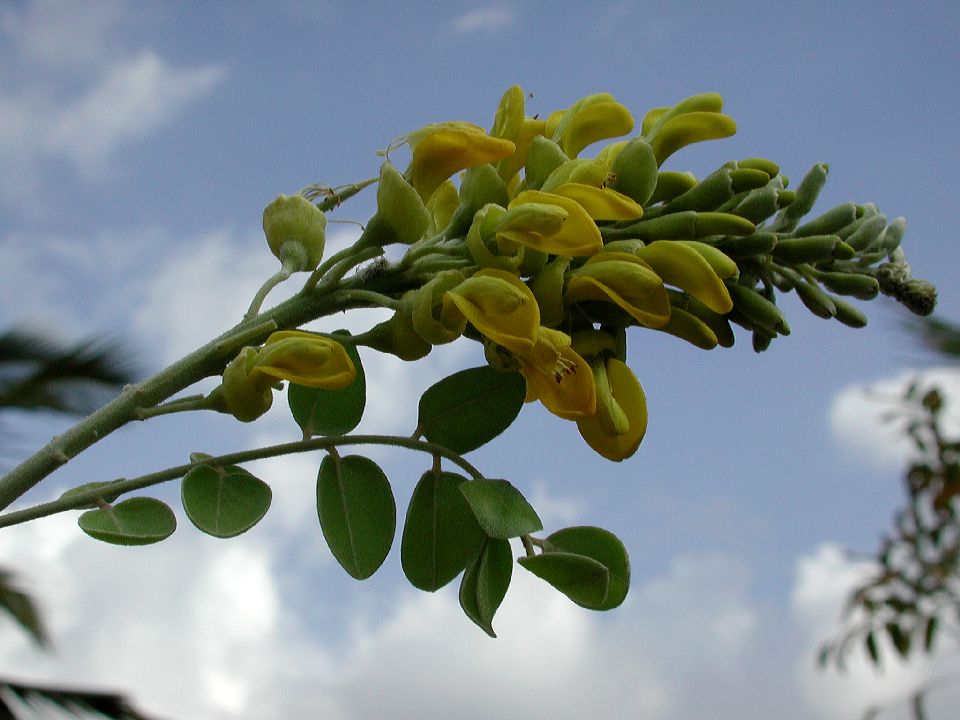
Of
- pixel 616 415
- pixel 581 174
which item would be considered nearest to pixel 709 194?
pixel 581 174

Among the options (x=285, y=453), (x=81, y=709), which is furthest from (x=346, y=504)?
(x=81, y=709)

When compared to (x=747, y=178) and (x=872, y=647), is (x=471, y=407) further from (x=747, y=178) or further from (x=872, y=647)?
(x=872, y=647)

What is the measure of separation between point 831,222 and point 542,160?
1.07 feet

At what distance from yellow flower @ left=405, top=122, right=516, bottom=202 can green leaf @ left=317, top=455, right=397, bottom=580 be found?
283 millimetres

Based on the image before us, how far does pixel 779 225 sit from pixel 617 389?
0.29 metres

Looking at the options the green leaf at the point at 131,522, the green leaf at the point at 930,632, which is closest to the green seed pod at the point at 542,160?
the green leaf at the point at 131,522

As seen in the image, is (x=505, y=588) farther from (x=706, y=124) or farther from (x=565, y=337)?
(x=706, y=124)

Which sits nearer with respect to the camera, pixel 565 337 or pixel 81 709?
pixel 565 337

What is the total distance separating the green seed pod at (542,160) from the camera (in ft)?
3.12

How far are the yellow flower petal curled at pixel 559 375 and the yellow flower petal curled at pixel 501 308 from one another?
0.02 meters

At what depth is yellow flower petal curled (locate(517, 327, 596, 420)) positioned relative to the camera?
0.83 meters

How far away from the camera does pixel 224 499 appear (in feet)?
2.92

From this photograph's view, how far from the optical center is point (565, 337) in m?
0.83

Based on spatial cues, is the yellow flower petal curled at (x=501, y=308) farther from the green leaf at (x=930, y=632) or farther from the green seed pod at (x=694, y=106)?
the green leaf at (x=930, y=632)
